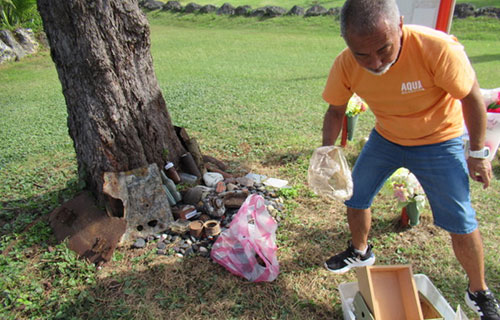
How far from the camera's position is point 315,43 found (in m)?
13.0

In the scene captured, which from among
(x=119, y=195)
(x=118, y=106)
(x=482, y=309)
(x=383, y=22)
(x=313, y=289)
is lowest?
(x=313, y=289)

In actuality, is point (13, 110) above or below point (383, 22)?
below

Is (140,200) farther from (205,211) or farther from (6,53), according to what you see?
(6,53)

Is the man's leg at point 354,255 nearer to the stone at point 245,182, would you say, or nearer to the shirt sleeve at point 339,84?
the shirt sleeve at point 339,84

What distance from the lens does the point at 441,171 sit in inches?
76.9

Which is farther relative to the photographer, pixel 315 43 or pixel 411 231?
pixel 315 43

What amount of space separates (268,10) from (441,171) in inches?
715

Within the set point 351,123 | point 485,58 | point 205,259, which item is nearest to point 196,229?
point 205,259

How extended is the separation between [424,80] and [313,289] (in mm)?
1533

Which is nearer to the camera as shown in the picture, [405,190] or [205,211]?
[405,190]

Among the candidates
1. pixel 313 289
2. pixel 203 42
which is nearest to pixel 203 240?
pixel 313 289

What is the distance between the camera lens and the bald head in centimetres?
161

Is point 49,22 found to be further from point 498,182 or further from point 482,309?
point 498,182

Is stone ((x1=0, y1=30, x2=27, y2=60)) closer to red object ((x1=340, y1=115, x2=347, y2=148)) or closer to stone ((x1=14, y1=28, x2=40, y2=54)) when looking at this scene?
stone ((x1=14, y1=28, x2=40, y2=54))
